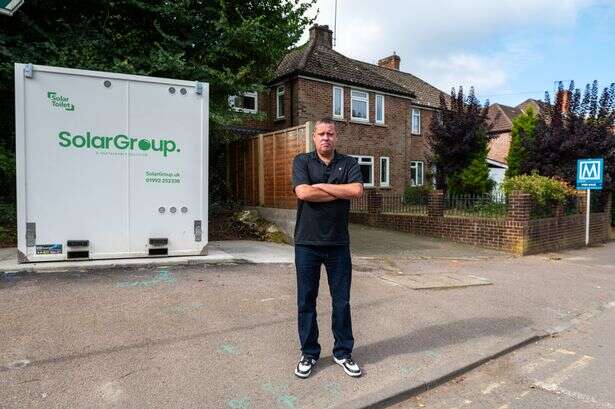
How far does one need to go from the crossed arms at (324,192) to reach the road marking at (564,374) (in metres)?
2.18

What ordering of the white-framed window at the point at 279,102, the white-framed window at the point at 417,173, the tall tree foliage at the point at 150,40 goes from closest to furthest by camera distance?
the tall tree foliage at the point at 150,40
the white-framed window at the point at 279,102
the white-framed window at the point at 417,173

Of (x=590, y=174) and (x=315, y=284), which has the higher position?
(x=590, y=174)

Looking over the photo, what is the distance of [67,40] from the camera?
9.39 meters

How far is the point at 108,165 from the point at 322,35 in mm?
18579

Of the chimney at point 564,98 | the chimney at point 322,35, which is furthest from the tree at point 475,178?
the chimney at point 322,35

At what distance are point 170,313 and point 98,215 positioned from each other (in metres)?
2.67

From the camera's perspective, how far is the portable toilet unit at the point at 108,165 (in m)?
6.70

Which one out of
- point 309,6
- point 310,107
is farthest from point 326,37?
point 309,6

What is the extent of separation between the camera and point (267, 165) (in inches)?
438

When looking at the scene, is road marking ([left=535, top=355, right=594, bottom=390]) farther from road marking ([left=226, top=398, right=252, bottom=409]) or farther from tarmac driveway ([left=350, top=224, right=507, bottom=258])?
tarmac driveway ([left=350, top=224, right=507, bottom=258])

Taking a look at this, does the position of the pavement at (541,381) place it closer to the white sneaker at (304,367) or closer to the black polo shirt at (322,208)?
the white sneaker at (304,367)

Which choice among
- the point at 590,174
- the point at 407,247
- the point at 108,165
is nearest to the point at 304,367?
the point at 108,165

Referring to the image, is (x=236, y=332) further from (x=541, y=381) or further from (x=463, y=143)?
(x=463, y=143)

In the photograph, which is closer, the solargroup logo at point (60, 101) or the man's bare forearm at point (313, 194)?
the man's bare forearm at point (313, 194)
